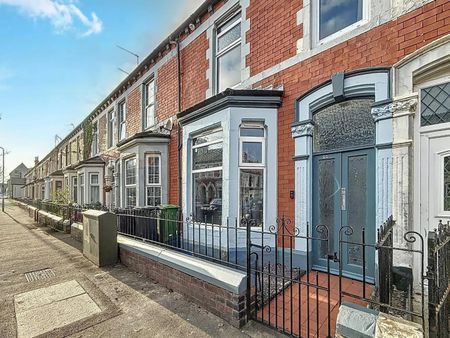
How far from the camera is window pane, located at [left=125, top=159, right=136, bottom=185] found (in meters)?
10.3

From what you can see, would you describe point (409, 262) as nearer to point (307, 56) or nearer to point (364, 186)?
point (364, 186)

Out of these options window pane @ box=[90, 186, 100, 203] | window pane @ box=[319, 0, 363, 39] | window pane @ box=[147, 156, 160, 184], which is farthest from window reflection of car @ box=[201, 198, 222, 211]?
window pane @ box=[90, 186, 100, 203]

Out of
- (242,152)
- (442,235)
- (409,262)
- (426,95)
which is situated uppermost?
(426,95)

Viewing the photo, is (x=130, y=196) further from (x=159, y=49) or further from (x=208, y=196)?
(x=159, y=49)

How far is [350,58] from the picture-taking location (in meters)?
4.34

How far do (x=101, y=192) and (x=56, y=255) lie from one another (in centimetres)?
816

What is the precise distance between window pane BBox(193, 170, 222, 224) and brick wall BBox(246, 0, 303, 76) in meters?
2.60

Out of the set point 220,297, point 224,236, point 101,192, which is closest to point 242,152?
point 224,236

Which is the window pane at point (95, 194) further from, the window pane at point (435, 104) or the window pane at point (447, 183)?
the window pane at point (447, 183)

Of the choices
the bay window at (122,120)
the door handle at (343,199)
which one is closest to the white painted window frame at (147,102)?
the bay window at (122,120)

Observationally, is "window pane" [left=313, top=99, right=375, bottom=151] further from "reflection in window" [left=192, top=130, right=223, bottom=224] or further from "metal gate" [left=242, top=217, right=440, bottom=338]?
"reflection in window" [left=192, top=130, right=223, bottom=224]

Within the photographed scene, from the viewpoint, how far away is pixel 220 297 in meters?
3.36

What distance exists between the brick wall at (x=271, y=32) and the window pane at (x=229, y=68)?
685 millimetres

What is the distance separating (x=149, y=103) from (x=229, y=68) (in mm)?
4904
